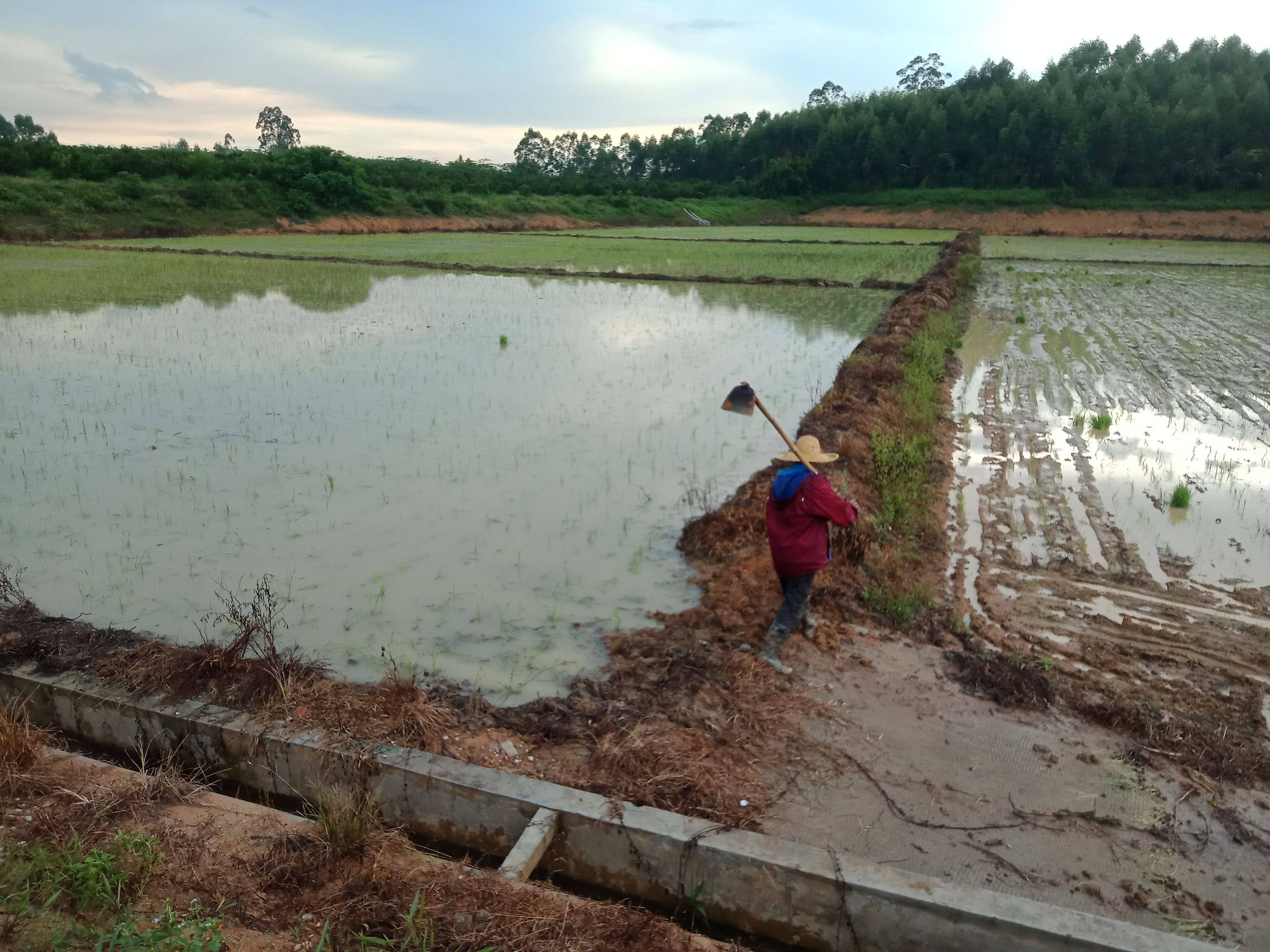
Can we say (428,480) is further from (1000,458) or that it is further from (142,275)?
(142,275)

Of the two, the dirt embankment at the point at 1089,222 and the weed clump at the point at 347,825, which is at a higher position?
the dirt embankment at the point at 1089,222

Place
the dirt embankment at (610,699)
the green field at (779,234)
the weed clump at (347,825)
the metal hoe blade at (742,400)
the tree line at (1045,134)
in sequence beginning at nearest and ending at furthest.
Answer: the weed clump at (347,825)
the dirt embankment at (610,699)
the metal hoe blade at (742,400)
the green field at (779,234)
the tree line at (1045,134)

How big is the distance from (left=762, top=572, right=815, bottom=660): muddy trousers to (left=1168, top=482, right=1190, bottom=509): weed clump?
378 cm

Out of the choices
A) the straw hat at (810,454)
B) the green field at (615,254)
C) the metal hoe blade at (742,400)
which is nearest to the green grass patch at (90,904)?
the metal hoe blade at (742,400)

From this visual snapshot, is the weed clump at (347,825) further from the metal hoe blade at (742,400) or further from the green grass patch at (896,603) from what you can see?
the green grass patch at (896,603)

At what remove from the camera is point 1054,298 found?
1820 centimetres

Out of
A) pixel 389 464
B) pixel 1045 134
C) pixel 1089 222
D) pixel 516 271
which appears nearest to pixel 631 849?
pixel 389 464

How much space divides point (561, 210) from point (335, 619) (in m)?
44.6

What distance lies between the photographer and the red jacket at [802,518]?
3762 mm

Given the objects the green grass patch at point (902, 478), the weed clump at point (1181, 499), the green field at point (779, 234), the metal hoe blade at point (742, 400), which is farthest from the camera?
the green field at point (779, 234)

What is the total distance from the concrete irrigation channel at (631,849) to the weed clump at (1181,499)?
4644mm

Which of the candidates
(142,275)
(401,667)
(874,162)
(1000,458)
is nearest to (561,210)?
(874,162)

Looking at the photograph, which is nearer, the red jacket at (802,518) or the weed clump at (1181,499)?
the red jacket at (802,518)

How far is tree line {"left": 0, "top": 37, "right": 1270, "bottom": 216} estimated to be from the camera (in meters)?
34.8
